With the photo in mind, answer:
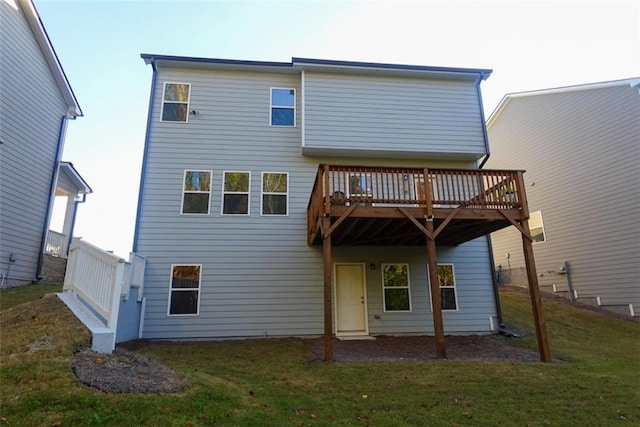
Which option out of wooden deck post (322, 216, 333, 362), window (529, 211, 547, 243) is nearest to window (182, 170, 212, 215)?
wooden deck post (322, 216, 333, 362)

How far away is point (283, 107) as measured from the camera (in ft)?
35.4

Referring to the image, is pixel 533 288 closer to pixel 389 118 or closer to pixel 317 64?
pixel 389 118

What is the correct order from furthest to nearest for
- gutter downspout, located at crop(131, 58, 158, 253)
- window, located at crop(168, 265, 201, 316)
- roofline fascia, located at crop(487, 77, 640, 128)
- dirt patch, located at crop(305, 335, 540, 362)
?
roofline fascia, located at crop(487, 77, 640, 128), gutter downspout, located at crop(131, 58, 158, 253), window, located at crop(168, 265, 201, 316), dirt patch, located at crop(305, 335, 540, 362)

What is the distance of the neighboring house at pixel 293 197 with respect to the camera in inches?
363

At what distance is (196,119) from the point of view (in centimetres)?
1038

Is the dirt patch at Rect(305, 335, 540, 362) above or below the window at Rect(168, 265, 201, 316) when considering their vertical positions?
below

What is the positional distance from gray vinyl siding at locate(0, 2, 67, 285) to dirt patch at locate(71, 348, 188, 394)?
682cm

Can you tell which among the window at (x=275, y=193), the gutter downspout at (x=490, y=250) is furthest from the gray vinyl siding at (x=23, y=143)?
the gutter downspout at (x=490, y=250)

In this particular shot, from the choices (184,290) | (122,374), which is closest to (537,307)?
(122,374)

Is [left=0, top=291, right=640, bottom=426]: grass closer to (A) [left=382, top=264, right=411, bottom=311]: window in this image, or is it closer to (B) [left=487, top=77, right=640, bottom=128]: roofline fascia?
(A) [left=382, top=264, right=411, bottom=311]: window

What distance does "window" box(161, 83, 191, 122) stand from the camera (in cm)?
1037

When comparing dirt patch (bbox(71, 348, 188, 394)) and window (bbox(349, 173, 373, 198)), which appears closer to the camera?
dirt patch (bbox(71, 348, 188, 394))

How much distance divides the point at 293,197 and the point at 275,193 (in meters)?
0.52

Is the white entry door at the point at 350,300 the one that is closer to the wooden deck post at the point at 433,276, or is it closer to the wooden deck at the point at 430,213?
the wooden deck at the point at 430,213
